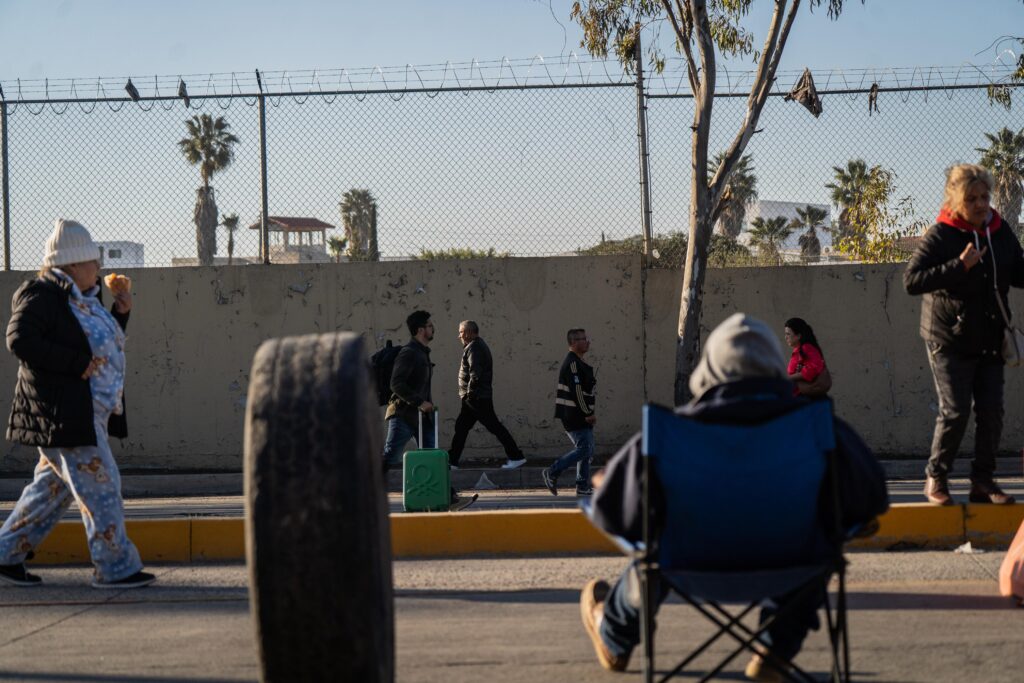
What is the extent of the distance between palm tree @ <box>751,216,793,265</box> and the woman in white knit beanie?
10111 mm

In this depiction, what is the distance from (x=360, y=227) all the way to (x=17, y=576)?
28.7 feet

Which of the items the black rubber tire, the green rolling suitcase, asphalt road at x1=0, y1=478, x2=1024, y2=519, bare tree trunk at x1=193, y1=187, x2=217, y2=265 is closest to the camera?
the black rubber tire

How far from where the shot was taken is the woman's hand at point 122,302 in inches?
271

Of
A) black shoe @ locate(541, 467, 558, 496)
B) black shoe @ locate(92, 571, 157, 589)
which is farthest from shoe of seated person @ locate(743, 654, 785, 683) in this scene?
black shoe @ locate(541, 467, 558, 496)

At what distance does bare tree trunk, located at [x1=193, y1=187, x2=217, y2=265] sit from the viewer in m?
14.4

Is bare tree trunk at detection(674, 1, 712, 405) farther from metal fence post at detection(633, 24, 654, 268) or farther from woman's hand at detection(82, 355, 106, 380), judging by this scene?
woman's hand at detection(82, 355, 106, 380)

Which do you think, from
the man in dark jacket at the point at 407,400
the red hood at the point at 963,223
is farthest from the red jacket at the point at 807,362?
the red hood at the point at 963,223

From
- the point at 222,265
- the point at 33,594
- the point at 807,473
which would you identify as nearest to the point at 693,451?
the point at 807,473

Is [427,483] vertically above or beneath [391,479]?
above

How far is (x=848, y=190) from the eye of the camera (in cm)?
1917

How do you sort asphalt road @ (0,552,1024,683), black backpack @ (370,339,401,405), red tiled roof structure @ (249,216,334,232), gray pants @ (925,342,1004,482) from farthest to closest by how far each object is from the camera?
red tiled roof structure @ (249,216,334,232) → black backpack @ (370,339,401,405) → gray pants @ (925,342,1004,482) → asphalt road @ (0,552,1024,683)

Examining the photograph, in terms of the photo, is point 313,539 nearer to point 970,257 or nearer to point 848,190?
point 970,257

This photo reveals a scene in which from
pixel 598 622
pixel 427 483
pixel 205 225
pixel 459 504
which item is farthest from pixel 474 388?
pixel 598 622

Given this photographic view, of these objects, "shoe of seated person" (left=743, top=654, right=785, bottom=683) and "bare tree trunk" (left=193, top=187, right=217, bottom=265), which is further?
"bare tree trunk" (left=193, top=187, right=217, bottom=265)
